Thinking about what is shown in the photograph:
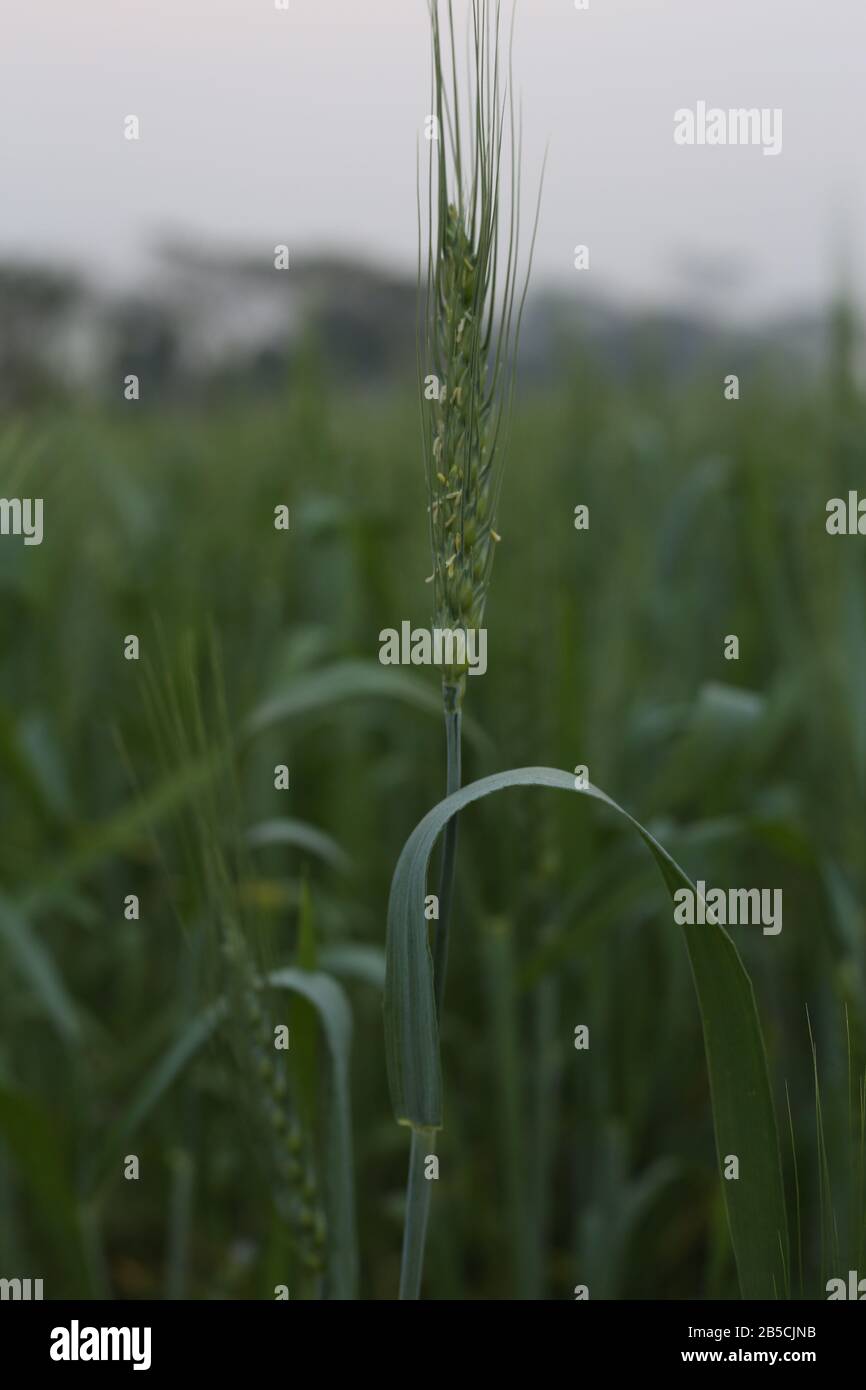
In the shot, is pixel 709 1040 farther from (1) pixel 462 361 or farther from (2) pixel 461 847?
(2) pixel 461 847

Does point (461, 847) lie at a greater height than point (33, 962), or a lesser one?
greater

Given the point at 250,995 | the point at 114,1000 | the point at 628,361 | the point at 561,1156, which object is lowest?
the point at 561,1156

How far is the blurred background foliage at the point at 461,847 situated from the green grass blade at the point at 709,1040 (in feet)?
0.13

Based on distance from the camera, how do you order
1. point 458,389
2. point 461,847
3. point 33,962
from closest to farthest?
point 458,389, point 33,962, point 461,847

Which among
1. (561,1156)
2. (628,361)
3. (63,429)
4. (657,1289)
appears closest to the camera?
(657,1289)

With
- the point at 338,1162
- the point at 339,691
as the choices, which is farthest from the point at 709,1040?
the point at 339,691

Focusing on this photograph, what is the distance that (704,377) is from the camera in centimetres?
344

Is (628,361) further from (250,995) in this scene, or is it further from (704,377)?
Answer: (250,995)

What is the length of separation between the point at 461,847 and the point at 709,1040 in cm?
81

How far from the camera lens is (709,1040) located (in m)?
0.49

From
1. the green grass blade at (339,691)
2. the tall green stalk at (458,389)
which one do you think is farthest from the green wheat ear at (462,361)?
the green grass blade at (339,691)

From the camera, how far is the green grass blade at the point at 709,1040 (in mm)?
447

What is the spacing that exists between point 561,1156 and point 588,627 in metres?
0.67
